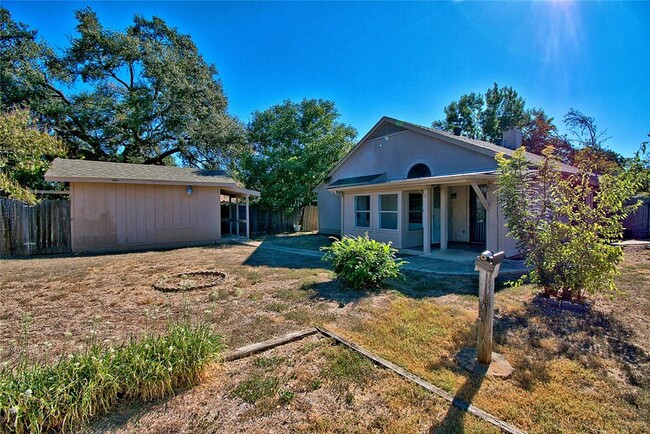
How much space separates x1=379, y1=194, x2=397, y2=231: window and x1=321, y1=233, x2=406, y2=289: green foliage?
4458 millimetres

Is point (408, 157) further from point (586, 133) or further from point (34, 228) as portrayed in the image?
point (586, 133)

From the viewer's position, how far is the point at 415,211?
1015 centimetres

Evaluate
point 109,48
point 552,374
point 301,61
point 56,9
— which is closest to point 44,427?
point 552,374

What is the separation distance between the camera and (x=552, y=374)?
2834 mm

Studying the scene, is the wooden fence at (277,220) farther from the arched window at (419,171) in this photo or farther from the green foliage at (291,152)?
the arched window at (419,171)

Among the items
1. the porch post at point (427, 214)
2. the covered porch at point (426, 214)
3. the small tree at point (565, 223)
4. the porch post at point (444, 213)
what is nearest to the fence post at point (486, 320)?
the small tree at point (565, 223)

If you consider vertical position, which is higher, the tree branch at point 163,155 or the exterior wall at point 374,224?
the tree branch at point 163,155

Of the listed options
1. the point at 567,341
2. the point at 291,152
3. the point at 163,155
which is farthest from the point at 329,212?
the point at 567,341

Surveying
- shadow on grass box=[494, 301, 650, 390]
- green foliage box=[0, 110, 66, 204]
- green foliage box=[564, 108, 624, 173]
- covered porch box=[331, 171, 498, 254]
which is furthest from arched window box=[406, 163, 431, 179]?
green foliage box=[564, 108, 624, 173]

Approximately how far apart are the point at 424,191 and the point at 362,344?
667cm

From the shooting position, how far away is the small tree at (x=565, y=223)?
14.5 feet

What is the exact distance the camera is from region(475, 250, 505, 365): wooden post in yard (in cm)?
296

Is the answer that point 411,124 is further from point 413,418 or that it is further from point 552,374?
point 413,418

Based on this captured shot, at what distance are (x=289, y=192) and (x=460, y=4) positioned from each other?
37.6 feet
